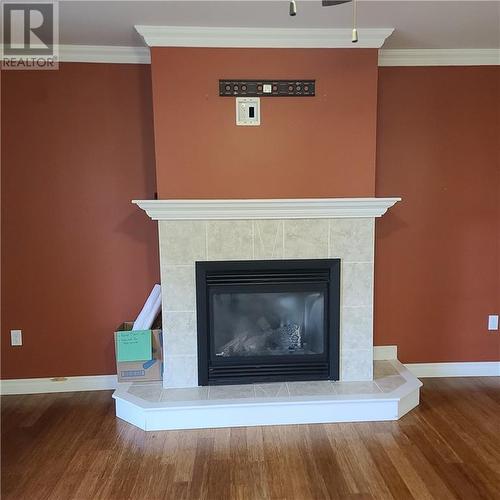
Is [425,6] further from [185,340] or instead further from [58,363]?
[58,363]

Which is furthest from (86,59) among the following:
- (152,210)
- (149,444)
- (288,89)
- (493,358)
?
(493,358)

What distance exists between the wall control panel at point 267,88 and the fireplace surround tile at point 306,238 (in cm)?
81

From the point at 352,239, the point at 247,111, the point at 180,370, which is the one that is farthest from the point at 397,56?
the point at 180,370

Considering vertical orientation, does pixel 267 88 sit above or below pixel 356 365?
above

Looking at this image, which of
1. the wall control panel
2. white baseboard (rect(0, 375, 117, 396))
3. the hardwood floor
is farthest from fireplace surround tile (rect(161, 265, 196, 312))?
the wall control panel

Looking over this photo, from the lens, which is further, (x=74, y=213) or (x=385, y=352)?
(x=385, y=352)

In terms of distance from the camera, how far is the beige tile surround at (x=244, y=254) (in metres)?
2.74

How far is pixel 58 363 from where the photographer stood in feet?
10.4

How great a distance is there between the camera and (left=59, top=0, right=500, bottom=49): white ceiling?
7.50ft

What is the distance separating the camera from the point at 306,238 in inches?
109

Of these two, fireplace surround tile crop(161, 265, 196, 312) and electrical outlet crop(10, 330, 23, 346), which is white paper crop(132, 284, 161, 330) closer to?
fireplace surround tile crop(161, 265, 196, 312)

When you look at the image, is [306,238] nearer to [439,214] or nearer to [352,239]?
[352,239]

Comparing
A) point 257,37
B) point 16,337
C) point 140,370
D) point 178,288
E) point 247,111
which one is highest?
point 257,37

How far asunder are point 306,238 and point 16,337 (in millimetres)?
2212
